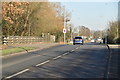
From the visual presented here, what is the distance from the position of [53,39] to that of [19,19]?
17.5 meters

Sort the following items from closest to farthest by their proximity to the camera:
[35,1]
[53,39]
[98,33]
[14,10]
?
[14,10]
[35,1]
[53,39]
[98,33]

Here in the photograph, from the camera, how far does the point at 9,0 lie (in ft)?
101

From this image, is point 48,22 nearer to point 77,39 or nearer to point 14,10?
point 77,39

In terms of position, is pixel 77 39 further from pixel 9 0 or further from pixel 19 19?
pixel 9 0

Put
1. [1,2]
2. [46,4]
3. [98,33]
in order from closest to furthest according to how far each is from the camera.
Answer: [1,2], [46,4], [98,33]

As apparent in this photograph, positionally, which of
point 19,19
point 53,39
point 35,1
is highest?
point 35,1

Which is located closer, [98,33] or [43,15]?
[43,15]

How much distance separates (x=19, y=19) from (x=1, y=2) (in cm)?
2198

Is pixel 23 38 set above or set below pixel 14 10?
below

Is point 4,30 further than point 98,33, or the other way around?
point 98,33

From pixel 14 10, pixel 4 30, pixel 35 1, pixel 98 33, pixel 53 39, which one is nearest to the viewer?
pixel 14 10

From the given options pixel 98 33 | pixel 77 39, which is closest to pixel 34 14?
pixel 77 39

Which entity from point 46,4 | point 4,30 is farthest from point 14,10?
point 46,4

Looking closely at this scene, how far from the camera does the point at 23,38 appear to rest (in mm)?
48250
